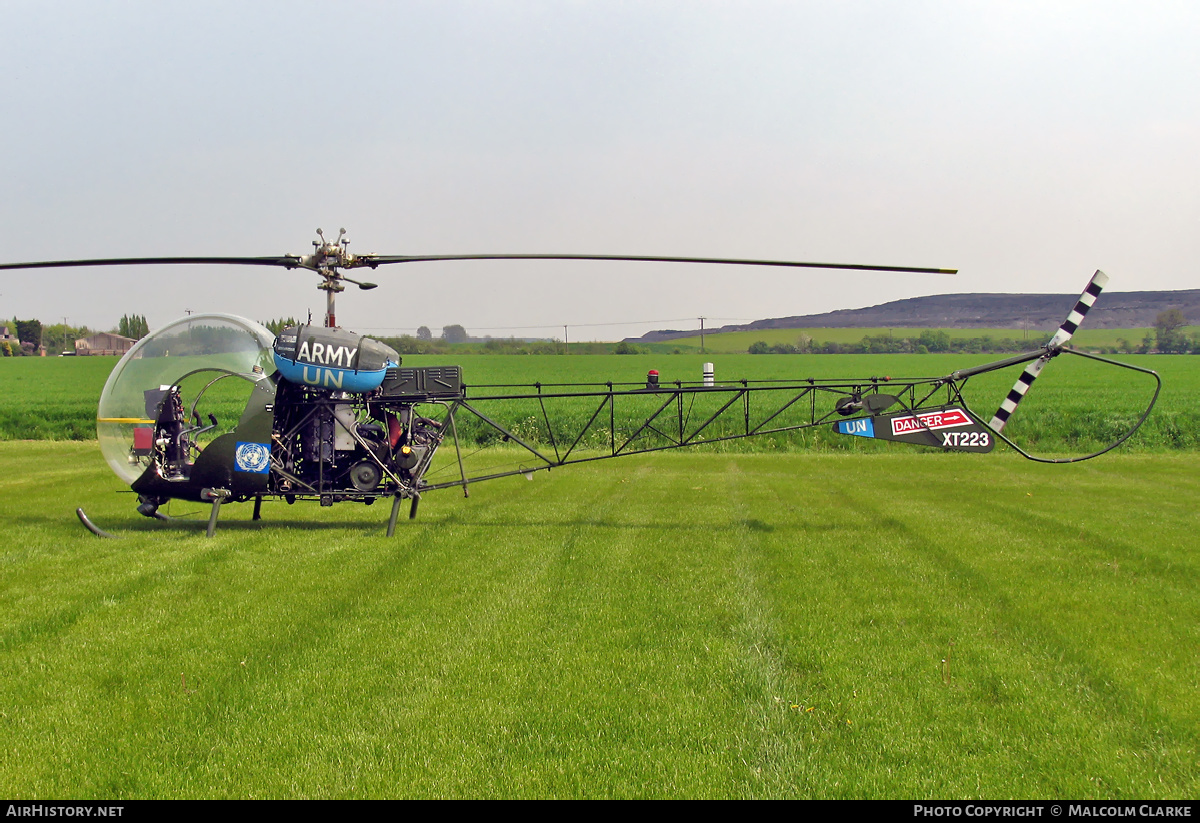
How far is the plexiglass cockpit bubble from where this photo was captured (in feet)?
34.2

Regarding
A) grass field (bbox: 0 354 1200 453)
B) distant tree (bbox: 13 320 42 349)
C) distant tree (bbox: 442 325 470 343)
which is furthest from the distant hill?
distant tree (bbox: 13 320 42 349)

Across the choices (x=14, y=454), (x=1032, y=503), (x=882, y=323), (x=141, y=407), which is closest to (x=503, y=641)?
(x=141, y=407)

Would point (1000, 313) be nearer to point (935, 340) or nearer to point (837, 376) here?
point (935, 340)

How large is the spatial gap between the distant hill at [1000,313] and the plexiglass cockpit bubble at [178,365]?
51.2 meters

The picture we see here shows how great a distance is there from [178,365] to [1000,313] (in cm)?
7399

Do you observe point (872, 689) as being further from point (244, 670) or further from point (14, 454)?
point (14, 454)

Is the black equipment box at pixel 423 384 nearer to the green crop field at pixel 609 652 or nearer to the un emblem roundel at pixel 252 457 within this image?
the un emblem roundel at pixel 252 457

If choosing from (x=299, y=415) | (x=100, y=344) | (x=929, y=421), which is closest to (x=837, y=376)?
(x=929, y=421)

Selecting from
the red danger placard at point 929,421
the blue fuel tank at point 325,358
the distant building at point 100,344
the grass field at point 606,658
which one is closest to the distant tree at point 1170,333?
the grass field at point 606,658

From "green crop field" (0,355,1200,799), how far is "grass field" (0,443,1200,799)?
3 centimetres

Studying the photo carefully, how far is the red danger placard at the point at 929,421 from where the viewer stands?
1038 centimetres

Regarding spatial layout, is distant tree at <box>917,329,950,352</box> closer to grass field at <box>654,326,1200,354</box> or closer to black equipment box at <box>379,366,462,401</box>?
grass field at <box>654,326,1200,354</box>

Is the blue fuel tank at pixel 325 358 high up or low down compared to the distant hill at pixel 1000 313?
down

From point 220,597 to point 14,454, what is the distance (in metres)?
18.5
